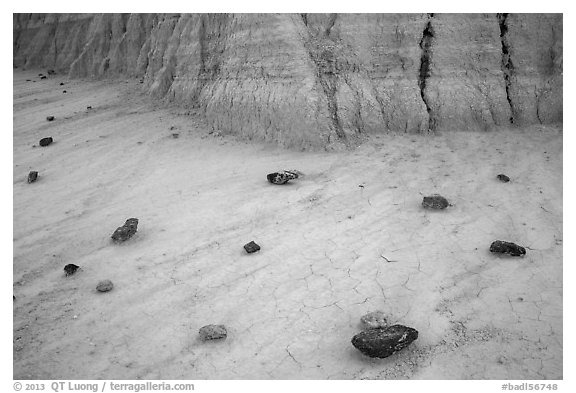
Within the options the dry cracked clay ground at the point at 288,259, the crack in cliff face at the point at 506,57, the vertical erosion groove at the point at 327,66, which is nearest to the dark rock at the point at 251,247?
the dry cracked clay ground at the point at 288,259

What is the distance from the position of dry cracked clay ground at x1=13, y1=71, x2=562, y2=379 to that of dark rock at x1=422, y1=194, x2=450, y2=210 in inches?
2.9

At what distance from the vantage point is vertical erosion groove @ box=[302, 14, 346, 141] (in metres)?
5.73

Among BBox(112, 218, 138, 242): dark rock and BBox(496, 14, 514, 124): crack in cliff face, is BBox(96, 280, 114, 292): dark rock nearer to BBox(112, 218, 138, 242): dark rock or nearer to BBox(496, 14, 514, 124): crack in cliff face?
BBox(112, 218, 138, 242): dark rock

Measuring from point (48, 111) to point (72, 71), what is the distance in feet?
8.42

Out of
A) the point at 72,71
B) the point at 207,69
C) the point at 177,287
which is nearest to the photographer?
the point at 177,287

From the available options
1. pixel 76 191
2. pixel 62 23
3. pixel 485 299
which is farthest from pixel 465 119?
pixel 62 23

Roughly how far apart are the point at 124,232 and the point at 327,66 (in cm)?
345

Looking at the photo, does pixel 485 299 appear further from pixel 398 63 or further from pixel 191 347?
pixel 398 63

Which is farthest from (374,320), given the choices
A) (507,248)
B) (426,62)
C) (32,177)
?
(32,177)

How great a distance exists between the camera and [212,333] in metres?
2.96

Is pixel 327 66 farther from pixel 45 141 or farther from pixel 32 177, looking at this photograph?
pixel 45 141

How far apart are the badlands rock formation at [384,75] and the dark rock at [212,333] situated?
10.5 ft

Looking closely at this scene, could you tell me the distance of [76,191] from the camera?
16.9 ft

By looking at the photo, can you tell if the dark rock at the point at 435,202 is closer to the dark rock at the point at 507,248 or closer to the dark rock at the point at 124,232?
the dark rock at the point at 507,248
